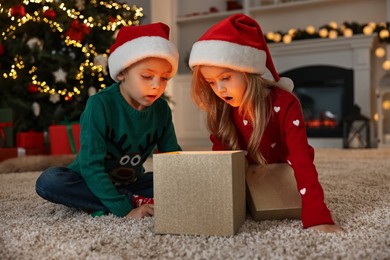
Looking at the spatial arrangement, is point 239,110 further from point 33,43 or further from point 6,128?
point 33,43

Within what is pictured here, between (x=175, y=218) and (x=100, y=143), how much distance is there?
0.30m

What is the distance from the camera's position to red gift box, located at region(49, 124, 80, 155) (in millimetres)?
2441

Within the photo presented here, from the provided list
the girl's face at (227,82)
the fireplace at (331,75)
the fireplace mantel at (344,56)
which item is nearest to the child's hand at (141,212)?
the girl's face at (227,82)

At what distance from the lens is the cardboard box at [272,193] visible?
981 millimetres

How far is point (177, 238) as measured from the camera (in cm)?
82

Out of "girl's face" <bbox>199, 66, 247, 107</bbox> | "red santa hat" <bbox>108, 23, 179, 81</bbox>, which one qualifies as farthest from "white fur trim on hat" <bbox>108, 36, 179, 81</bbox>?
"girl's face" <bbox>199, 66, 247, 107</bbox>

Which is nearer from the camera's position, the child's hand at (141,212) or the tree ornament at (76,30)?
the child's hand at (141,212)

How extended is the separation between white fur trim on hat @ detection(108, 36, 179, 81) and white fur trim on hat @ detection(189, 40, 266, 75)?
3.1 inches

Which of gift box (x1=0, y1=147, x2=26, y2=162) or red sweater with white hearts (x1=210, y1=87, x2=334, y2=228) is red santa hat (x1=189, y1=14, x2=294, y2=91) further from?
gift box (x1=0, y1=147, x2=26, y2=162)

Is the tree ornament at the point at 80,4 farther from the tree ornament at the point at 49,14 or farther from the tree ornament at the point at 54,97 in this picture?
the tree ornament at the point at 54,97

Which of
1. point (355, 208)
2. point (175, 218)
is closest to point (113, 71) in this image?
point (175, 218)

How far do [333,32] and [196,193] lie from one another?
11.1 ft

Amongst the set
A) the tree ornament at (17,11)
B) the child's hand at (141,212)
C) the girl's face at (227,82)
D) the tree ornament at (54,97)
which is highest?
the tree ornament at (17,11)

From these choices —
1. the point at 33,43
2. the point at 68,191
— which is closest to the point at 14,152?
the point at 33,43
